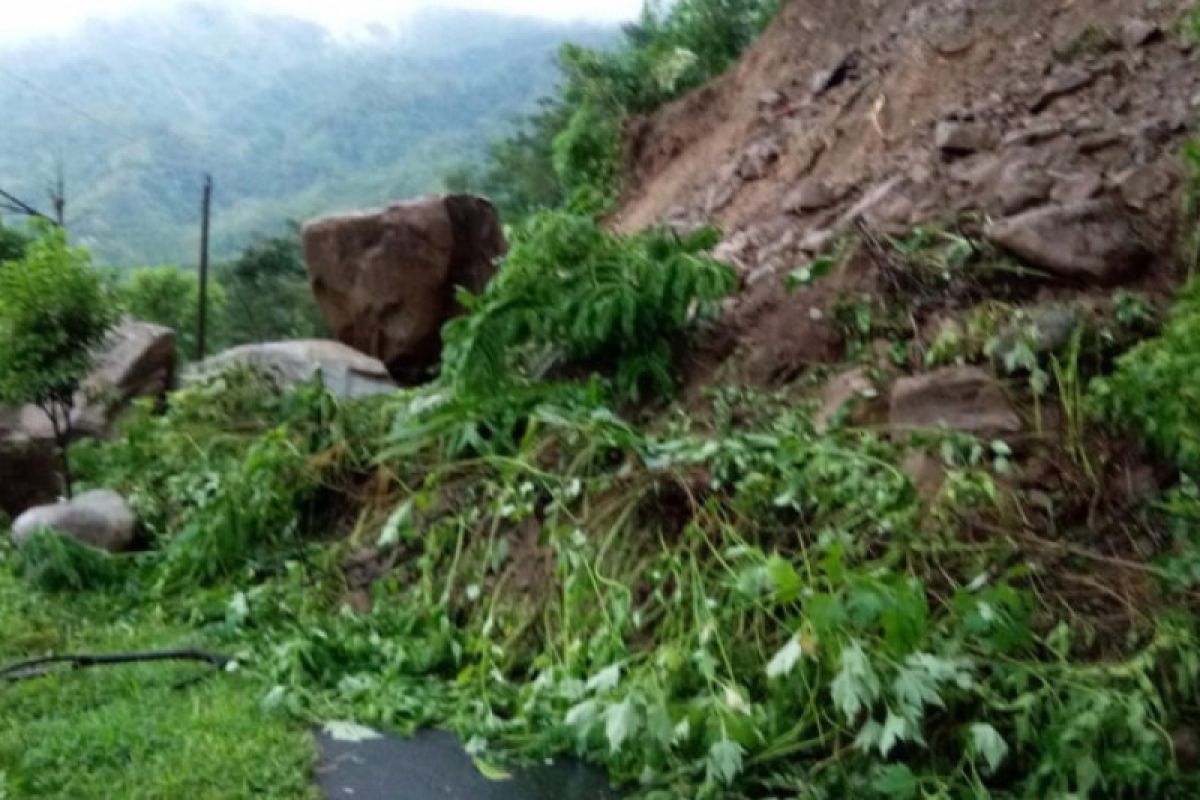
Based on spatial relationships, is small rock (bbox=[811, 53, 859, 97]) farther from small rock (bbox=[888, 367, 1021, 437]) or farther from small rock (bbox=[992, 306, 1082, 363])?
small rock (bbox=[888, 367, 1021, 437])

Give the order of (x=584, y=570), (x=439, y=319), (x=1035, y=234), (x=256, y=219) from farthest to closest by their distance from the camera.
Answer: (x=256, y=219), (x=439, y=319), (x=1035, y=234), (x=584, y=570)

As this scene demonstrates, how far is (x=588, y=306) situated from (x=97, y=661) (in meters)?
2.82

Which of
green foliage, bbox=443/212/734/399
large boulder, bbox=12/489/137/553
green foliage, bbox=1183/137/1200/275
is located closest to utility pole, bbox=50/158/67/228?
large boulder, bbox=12/489/137/553

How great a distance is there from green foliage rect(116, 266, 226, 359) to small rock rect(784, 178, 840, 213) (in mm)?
7795

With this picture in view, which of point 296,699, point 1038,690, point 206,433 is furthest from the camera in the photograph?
point 206,433

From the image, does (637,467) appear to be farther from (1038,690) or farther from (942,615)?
(1038,690)

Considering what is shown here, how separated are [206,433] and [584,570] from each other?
380 cm

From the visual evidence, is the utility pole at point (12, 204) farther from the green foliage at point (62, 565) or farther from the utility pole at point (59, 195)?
the green foliage at point (62, 565)

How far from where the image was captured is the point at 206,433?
7707mm

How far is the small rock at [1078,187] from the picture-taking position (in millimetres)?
5734

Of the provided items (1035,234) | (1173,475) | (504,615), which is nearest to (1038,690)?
(1173,475)

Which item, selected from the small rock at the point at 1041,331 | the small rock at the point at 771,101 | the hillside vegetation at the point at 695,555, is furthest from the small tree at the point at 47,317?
the small rock at the point at 1041,331

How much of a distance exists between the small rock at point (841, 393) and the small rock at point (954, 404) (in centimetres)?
21

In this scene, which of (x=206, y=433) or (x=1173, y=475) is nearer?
(x=1173, y=475)
